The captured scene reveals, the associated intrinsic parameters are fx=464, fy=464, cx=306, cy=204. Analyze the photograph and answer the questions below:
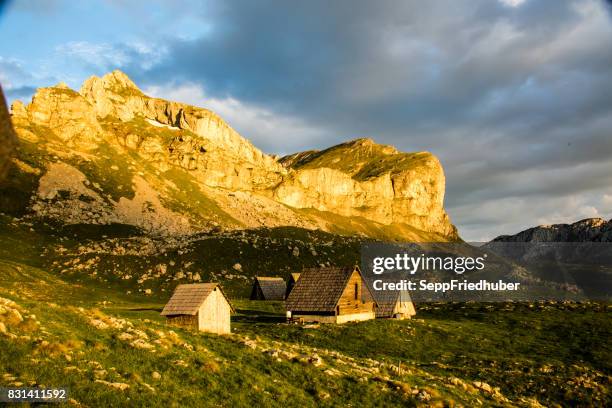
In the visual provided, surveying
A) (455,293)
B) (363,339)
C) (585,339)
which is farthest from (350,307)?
(455,293)

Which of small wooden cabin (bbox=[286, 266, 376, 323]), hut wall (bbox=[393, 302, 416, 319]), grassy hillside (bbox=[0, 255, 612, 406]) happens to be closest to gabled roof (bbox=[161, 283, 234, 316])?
grassy hillside (bbox=[0, 255, 612, 406])

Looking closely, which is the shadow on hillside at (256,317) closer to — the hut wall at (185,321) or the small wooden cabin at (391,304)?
the small wooden cabin at (391,304)

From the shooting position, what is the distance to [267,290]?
259 feet

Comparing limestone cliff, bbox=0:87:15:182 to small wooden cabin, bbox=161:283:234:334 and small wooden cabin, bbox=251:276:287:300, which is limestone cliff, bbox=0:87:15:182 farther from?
small wooden cabin, bbox=251:276:287:300

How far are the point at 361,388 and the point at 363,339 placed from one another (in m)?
21.9

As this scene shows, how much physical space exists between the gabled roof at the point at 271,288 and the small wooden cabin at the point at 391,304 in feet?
75.1

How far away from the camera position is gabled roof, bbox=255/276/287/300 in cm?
7856

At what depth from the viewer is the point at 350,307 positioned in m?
54.3

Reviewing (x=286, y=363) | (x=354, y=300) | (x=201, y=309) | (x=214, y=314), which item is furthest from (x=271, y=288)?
(x=286, y=363)

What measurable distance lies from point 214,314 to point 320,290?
17.0 metres

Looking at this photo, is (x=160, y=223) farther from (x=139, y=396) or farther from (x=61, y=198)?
(x=139, y=396)

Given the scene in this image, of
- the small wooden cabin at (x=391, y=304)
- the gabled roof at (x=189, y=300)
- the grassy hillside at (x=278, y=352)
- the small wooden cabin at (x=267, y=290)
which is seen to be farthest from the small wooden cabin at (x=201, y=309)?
the small wooden cabin at (x=267, y=290)

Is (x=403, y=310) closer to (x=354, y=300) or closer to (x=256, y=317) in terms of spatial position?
(x=354, y=300)

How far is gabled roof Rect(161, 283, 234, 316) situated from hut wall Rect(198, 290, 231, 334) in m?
0.43
